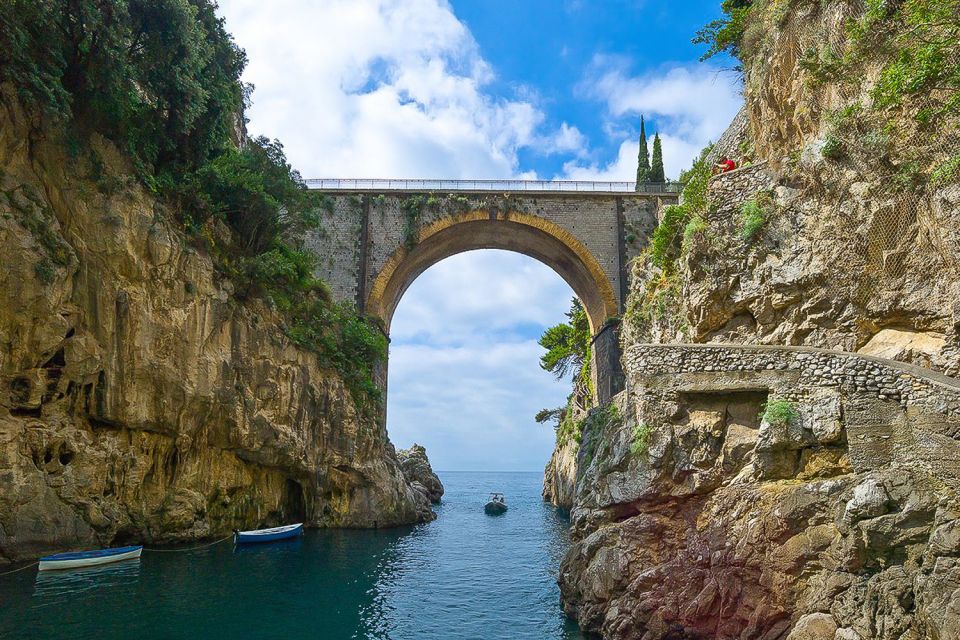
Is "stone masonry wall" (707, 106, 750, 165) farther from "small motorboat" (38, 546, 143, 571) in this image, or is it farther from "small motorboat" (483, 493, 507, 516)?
"small motorboat" (483, 493, 507, 516)

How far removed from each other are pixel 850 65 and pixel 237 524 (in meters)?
22.8

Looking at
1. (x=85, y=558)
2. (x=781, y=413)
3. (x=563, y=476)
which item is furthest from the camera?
(x=563, y=476)

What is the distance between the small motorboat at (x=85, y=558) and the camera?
1398 cm

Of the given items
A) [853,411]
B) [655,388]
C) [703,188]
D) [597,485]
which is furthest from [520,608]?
[703,188]

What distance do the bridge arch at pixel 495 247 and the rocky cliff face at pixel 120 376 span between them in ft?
23.0

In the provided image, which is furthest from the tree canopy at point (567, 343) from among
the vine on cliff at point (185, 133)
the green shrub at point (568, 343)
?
the vine on cliff at point (185, 133)

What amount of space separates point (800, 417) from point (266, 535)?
17.2m

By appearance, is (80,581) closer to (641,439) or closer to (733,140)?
(641,439)

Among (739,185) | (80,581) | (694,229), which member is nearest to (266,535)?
(80,581)

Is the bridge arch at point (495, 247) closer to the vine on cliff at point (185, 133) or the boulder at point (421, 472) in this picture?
the vine on cliff at point (185, 133)

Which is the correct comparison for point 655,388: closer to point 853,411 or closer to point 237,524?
point 853,411

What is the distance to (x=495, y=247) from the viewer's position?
102ft

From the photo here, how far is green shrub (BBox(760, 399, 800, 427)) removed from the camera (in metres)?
10.3

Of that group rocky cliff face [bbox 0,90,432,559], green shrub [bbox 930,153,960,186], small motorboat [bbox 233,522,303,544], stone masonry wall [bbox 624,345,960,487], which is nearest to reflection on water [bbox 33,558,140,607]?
rocky cliff face [bbox 0,90,432,559]
